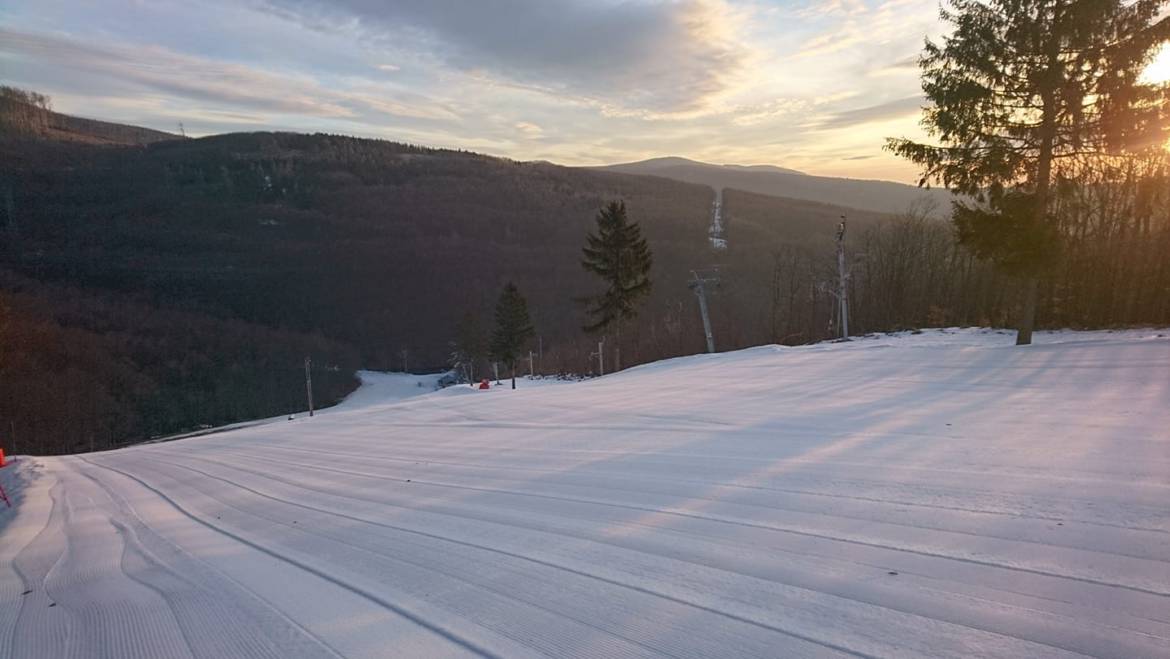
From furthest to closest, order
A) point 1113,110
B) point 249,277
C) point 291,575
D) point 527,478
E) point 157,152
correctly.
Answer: point 157,152
point 249,277
point 1113,110
point 527,478
point 291,575

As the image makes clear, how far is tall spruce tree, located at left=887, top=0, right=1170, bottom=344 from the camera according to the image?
13.0m

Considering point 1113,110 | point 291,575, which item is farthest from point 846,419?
point 1113,110

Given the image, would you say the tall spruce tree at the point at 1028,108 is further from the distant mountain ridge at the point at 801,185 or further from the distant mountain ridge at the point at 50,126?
the distant mountain ridge at the point at 50,126

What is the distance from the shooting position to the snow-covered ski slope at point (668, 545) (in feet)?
8.82

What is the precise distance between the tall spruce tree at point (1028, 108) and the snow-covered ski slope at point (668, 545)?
7165 millimetres

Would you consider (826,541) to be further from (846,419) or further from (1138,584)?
(846,419)

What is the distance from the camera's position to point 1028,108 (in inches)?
552

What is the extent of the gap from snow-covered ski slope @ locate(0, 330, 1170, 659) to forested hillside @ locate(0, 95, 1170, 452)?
12.9 meters

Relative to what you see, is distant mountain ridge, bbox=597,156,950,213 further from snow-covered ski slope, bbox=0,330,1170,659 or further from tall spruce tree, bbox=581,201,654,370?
snow-covered ski slope, bbox=0,330,1170,659

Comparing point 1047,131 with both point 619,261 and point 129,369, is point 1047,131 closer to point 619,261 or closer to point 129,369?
point 619,261

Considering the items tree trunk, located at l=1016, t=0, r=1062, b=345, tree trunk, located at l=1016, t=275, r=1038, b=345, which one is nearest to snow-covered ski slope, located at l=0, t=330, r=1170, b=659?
tree trunk, located at l=1016, t=275, r=1038, b=345

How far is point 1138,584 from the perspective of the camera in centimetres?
278

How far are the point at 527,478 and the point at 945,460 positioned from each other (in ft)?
11.5


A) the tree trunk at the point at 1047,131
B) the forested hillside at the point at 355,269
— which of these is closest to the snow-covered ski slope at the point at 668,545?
the tree trunk at the point at 1047,131
